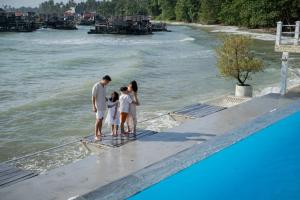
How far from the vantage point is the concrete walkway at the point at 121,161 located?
723cm

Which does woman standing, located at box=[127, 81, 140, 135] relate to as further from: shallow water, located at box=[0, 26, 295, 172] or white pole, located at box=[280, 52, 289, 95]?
white pole, located at box=[280, 52, 289, 95]

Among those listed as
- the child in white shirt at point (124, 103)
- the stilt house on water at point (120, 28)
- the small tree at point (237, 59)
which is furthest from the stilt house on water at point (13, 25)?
the child in white shirt at point (124, 103)

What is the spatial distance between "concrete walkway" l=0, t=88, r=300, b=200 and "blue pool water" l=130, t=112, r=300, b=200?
938mm

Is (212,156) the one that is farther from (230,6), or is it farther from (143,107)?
(230,6)

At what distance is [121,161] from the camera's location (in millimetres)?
8477

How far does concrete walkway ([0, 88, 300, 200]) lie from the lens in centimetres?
723

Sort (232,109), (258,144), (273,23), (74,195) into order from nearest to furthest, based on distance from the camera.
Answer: (74,195) < (258,144) < (232,109) < (273,23)

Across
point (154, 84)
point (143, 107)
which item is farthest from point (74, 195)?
point (154, 84)

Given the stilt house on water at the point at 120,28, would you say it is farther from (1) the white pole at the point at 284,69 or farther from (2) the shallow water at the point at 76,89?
(1) the white pole at the point at 284,69

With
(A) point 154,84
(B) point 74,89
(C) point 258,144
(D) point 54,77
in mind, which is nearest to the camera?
(C) point 258,144

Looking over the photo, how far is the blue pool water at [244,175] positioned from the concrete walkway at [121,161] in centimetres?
94

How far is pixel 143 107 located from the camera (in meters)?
17.2

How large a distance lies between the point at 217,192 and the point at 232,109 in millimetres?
6178

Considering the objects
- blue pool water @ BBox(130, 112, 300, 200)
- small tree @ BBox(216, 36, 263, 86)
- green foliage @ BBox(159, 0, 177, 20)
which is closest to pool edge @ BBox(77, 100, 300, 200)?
blue pool water @ BBox(130, 112, 300, 200)
